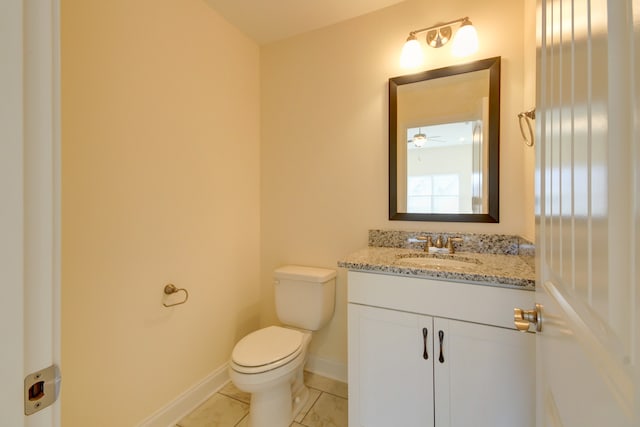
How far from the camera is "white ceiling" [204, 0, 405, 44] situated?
172 centimetres

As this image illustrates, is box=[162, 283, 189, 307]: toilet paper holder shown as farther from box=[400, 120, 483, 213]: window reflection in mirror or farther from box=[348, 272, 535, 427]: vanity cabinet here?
box=[400, 120, 483, 213]: window reflection in mirror

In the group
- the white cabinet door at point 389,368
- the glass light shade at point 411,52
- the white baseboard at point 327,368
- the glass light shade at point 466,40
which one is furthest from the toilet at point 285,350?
the glass light shade at point 466,40

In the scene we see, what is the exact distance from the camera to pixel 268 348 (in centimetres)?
147

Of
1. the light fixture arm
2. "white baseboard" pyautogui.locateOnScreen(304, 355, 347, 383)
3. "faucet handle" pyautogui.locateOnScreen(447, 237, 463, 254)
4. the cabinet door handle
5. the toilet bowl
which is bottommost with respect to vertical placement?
"white baseboard" pyautogui.locateOnScreen(304, 355, 347, 383)

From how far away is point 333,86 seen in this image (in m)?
1.92

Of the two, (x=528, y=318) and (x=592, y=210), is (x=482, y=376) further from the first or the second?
(x=592, y=210)

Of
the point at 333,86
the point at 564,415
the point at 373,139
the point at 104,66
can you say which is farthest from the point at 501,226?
the point at 104,66

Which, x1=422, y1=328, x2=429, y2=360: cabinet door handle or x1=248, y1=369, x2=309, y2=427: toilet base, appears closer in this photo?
x1=422, y1=328, x2=429, y2=360: cabinet door handle

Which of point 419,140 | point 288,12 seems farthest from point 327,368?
point 288,12

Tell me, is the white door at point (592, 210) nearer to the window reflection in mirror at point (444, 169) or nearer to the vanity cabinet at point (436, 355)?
the vanity cabinet at point (436, 355)

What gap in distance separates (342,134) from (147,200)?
48.8 inches

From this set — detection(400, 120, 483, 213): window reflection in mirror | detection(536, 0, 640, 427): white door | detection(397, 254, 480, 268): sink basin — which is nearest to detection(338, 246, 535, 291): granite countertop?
detection(397, 254, 480, 268): sink basin

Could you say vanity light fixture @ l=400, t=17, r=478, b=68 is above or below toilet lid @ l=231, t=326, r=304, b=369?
above

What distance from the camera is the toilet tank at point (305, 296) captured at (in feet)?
5.85
